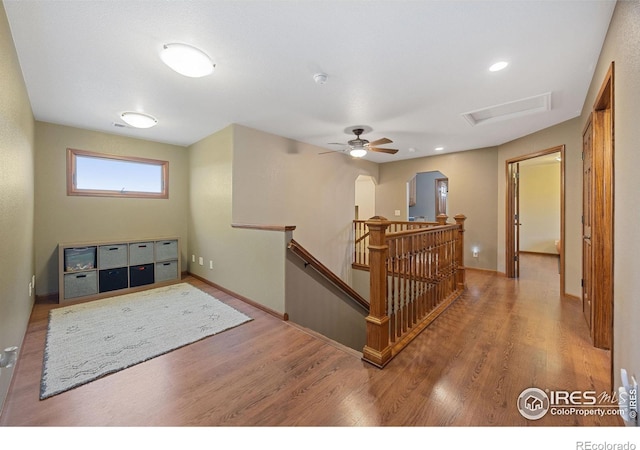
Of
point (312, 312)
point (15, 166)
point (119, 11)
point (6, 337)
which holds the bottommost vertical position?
point (312, 312)

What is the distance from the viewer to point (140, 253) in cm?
396

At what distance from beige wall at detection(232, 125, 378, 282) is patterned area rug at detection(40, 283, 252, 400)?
1.36 m

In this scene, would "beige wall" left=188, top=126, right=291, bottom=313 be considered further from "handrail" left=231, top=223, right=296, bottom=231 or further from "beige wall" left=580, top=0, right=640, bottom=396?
"beige wall" left=580, top=0, right=640, bottom=396

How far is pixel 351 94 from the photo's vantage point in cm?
272

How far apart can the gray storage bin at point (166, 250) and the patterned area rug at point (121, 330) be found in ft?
2.17

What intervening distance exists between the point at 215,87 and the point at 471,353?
341 centimetres

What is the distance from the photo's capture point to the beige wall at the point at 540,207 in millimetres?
6700

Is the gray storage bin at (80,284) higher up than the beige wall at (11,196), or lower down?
lower down

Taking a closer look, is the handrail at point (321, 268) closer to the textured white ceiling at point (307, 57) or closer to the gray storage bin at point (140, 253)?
the textured white ceiling at point (307, 57)

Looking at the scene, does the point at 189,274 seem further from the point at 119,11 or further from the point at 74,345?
the point at 119,11

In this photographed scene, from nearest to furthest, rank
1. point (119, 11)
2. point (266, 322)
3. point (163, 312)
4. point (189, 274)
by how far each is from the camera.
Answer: point (119, 11) < point (266, 322) < point (163, 312) < point (189, 274)

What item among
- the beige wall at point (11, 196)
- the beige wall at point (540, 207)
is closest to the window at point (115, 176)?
the beige wall at point (11, 196)

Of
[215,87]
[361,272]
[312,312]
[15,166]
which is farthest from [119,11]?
[361,272]

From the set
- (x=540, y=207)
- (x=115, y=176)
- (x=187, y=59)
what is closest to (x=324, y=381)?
(x=187, y=59)
